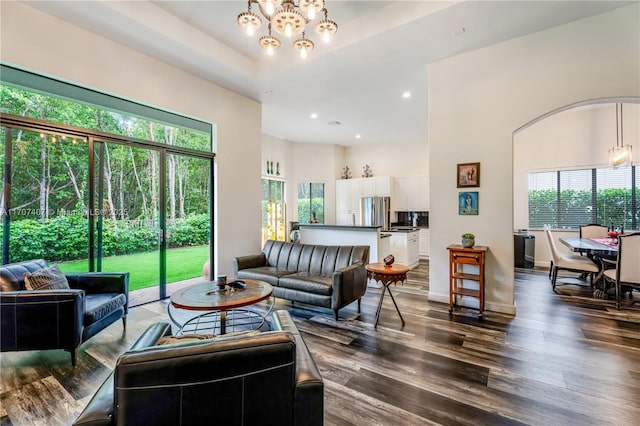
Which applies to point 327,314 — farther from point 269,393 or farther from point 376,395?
point 269,393

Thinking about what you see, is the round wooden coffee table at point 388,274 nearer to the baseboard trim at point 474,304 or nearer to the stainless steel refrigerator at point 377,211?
the baseboard trim at point 474,304

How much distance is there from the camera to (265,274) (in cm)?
416

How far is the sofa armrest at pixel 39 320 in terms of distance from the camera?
2428 millimetres

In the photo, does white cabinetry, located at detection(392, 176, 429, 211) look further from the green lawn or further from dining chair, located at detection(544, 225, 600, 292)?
the green lawn

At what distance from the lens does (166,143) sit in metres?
4.42

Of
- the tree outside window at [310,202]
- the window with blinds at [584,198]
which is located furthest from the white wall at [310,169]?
the window with blinds at [584,198]

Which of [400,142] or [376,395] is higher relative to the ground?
[400,142]

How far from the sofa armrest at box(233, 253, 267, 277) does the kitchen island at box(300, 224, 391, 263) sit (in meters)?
1.61

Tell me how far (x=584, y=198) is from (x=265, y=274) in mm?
6892

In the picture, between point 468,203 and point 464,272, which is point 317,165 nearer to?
point 468,203

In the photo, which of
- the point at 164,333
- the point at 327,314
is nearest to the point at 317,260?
the point at 327,314

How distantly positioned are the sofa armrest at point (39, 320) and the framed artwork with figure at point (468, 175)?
14.9 ft

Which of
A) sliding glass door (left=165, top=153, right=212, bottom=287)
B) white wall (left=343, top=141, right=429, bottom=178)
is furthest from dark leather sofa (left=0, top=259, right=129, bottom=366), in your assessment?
white wall (left=343, top=141, right=429, bottom=178)

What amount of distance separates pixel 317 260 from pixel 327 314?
0.80 metres
